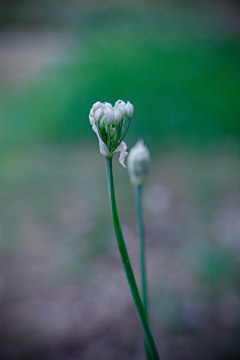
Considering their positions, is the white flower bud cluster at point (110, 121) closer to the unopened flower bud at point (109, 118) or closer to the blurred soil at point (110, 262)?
the unopened flower bud at point (109, 118)

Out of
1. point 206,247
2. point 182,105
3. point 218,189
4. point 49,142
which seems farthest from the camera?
point 182,105

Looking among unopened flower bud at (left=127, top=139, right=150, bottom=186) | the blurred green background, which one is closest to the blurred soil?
the blurred green background

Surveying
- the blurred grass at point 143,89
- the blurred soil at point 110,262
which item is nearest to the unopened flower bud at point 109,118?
the blurred soil at point 110,262

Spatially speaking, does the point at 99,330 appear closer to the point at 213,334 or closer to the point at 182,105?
the point at 213,334

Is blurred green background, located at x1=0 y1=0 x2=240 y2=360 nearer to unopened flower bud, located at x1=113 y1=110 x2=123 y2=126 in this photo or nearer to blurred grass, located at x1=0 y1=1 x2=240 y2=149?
blurred grass, located at x1=0 y1=1 x2=240 y2=149

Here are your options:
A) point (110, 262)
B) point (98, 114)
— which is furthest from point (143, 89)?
point (98, 114)

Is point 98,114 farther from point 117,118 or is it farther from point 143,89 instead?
point 143,89

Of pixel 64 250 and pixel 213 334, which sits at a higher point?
pixel 64 250

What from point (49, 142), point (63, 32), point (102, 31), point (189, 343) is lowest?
point (189, 343)

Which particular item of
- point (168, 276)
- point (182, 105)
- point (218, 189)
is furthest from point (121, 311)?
point (182, 105)

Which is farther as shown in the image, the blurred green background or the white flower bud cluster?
the blurred green background
